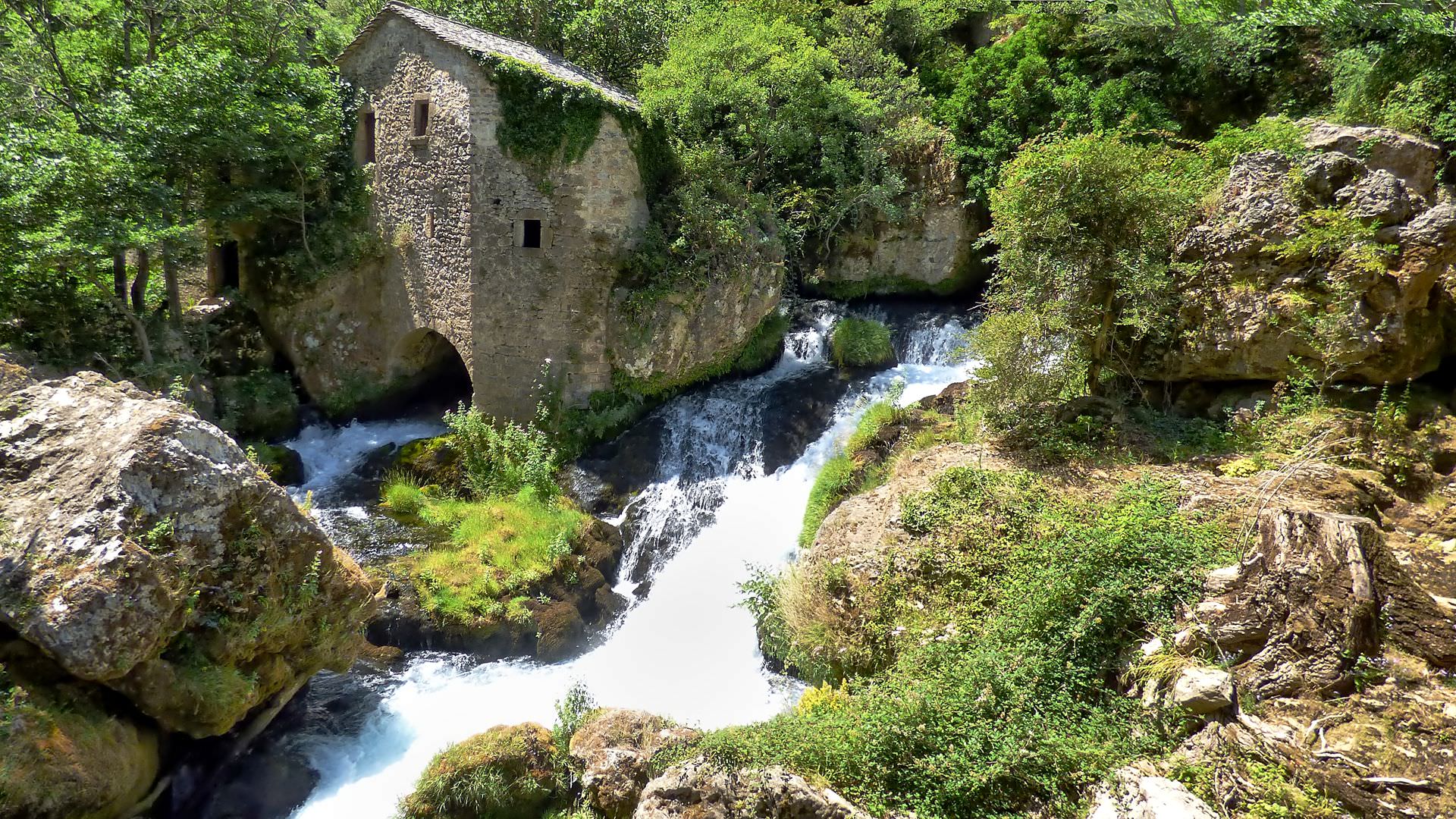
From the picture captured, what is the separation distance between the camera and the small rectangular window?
1417 centimetres

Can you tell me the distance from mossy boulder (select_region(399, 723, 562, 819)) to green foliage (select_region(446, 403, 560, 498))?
546cm

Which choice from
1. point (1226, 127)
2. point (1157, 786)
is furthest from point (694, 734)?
point (1226, 127)

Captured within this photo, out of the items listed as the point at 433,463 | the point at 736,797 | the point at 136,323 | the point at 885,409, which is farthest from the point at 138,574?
the point at 885,409

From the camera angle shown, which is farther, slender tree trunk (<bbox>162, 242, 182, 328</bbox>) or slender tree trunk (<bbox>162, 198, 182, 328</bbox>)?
slender tree trunk (<bbox>162, 242, 182, 328</bbox>)

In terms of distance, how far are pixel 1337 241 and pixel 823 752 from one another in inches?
297

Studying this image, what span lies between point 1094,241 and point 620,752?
7953 millimetres

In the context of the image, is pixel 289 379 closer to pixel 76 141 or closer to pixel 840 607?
pixel 76 141

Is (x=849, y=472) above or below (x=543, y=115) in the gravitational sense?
below

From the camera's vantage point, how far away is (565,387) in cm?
1346

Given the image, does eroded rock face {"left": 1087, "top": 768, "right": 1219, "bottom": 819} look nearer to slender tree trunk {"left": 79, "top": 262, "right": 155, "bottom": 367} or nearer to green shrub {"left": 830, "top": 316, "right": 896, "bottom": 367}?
green shrub {"left": 830, "top": 316, "right": 896, "bottom": 367}

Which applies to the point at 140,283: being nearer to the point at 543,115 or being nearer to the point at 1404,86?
the point at 543,115

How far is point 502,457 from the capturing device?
12.7m

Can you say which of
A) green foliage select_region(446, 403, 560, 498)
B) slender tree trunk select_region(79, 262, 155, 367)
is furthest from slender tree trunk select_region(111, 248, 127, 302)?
green foliage select_region(446, 403, 560, 498)

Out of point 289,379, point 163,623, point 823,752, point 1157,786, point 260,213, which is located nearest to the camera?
point 1157,786
